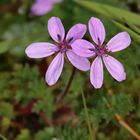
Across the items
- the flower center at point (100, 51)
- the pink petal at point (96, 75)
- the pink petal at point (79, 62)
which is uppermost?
the flower center at point (100, 51)

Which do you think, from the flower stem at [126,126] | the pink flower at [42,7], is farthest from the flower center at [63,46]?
the pink flower at [42,7]

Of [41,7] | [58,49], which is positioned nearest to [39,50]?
[58,49]

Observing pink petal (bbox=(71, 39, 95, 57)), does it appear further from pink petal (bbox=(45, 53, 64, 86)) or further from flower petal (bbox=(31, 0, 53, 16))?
flower petal (bbox=(31, 0, 53, 16))

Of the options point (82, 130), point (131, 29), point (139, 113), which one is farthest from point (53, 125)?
point (131, 29)

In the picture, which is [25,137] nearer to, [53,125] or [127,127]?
[53,125]

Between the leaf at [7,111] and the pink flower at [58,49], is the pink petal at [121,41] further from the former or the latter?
the leaf at [7,111]
